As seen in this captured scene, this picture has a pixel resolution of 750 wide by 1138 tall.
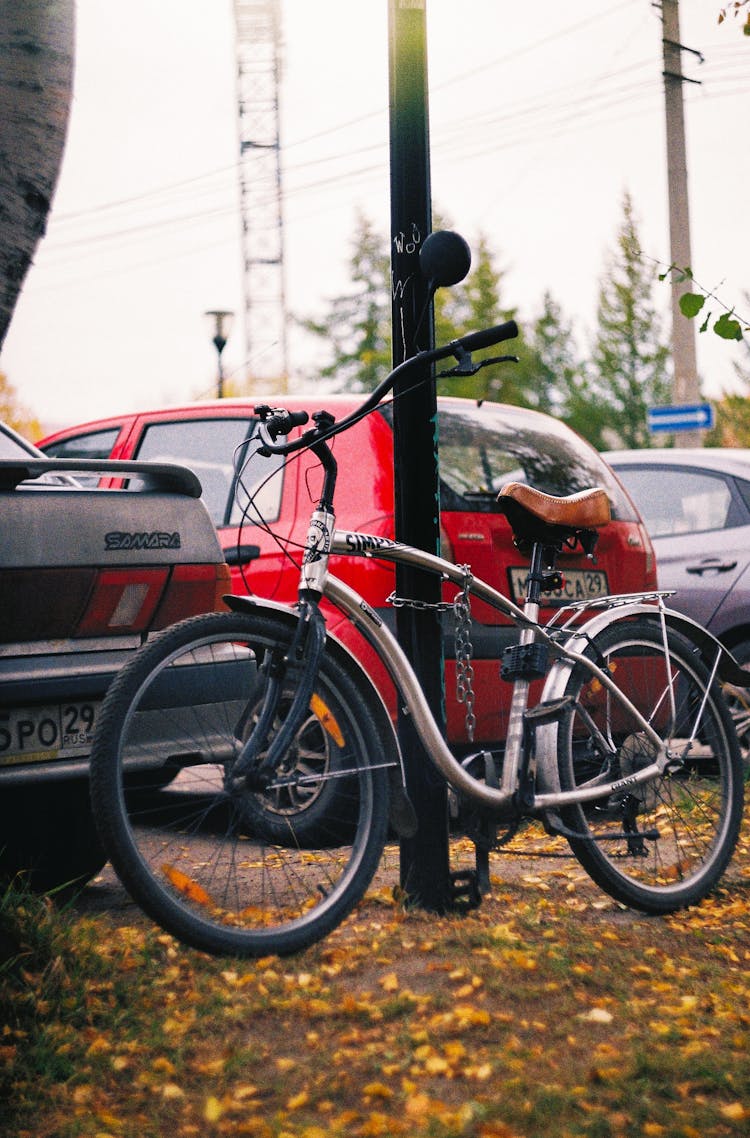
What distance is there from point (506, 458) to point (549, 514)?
1543 mm

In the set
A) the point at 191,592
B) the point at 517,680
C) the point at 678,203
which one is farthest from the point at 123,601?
the point at 678,203

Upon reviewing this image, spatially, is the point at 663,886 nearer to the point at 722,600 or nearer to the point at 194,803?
the point at 194,803

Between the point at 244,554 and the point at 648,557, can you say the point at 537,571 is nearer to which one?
the point at 244,554

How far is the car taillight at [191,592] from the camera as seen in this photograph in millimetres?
4129

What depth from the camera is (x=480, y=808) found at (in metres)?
3.73

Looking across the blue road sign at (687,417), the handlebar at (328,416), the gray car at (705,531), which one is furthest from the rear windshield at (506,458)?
the blue road sign at (687,417)

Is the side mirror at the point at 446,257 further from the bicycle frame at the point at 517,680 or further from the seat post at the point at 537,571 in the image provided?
the seat post at the point at 537,571

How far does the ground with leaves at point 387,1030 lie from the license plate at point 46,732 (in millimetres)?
407

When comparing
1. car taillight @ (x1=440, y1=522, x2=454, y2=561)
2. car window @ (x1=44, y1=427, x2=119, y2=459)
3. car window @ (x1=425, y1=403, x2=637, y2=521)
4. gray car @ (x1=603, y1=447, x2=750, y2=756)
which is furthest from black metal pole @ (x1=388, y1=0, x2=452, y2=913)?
gray car @ (x1=603, y1=447, x2=750, y2=756)

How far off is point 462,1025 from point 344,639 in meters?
2.06

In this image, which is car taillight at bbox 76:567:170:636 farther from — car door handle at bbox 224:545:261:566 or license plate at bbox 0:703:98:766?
car door handle at bbox 224:545:261:566

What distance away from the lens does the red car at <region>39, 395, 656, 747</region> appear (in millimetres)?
4945

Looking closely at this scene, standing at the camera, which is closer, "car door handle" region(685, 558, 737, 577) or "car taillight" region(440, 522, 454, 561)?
"car taillight" region(440, 522, 454, 561)

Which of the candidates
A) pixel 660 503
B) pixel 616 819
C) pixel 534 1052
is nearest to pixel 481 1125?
pixel 534 1052
